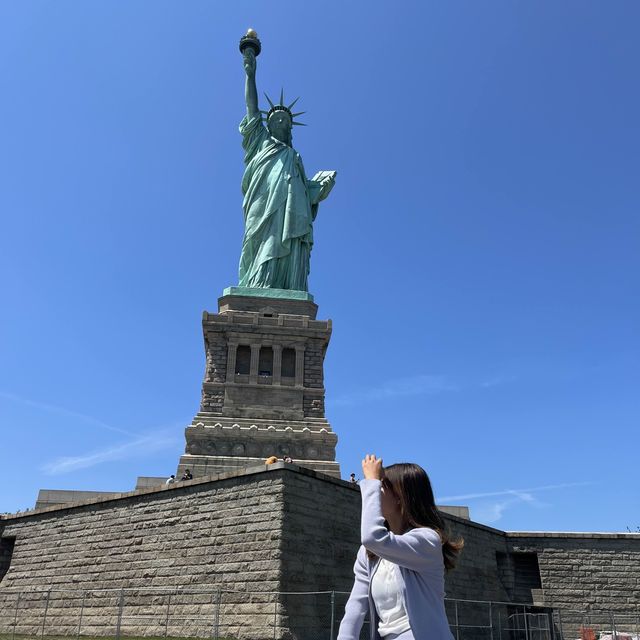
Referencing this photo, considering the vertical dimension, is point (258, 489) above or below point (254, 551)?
above

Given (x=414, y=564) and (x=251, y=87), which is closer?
(x=414, y=564)

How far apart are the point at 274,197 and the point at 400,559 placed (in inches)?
1453

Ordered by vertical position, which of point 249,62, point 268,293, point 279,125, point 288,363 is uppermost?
point 249,62

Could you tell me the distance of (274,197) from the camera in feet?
129

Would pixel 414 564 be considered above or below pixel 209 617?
below

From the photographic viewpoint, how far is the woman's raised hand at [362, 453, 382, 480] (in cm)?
372

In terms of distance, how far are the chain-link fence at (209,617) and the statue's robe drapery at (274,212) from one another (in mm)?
21454

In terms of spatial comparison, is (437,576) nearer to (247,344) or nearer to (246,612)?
(246,612)

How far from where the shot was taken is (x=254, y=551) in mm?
15648

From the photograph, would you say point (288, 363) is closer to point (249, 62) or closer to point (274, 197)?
point (274, 197)

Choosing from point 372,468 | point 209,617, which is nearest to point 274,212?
point 209,617

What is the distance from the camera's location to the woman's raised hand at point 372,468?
3717mm

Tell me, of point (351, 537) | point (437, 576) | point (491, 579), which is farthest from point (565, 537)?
point (437, 576)

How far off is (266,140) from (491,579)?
95.8 feet
